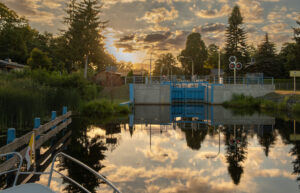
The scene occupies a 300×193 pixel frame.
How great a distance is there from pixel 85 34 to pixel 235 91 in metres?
27.8

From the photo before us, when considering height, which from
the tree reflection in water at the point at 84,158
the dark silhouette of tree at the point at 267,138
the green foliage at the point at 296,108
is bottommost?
the dark silhouette of tree at the point at 267,138

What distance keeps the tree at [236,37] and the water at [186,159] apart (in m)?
41.7

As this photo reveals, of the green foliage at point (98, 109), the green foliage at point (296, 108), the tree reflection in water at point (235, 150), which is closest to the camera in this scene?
the tree reflection in water at point (235, 150)

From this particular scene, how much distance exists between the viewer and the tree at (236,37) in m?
53.6

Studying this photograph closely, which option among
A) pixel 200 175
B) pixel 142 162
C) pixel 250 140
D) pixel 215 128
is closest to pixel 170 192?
pixel 200 175

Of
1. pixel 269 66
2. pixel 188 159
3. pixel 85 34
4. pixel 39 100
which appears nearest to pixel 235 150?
pixel 188 159

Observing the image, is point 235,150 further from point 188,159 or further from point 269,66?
point 269,66

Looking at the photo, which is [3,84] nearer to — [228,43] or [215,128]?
[215,128]

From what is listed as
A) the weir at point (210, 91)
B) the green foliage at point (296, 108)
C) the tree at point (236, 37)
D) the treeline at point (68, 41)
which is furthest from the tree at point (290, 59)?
the treeline at point (68, 41)

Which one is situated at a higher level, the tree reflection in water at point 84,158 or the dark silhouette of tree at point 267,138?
the tree reflection in water at point 84,158

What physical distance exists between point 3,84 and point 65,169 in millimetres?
11365

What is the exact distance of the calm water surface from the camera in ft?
21.7

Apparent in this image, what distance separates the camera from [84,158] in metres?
8.71

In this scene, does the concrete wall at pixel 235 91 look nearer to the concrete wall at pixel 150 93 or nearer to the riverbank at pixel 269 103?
the riverbank at pixel 269 103
